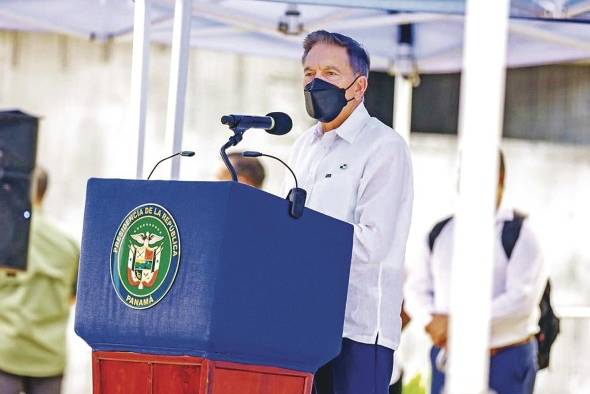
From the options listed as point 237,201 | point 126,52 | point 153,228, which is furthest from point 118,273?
point 126,52

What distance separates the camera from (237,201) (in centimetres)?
322

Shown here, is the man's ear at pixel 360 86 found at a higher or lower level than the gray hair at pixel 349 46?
lower

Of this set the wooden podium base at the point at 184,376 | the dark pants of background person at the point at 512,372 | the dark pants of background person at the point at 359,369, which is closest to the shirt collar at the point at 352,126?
the dark pants of background person at the point at 359,369

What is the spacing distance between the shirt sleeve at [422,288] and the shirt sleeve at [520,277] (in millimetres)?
404

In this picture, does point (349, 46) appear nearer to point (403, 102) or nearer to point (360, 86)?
point (360, 86)

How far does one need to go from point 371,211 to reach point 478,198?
998 millimetres

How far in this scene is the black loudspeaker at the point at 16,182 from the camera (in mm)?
6746

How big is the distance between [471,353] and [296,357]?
2.65 feet

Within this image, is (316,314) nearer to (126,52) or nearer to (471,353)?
(471,353)

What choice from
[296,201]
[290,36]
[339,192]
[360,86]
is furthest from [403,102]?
[296,201]

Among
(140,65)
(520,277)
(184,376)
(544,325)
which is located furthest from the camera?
(544,325)

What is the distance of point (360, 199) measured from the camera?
3809 millimetres

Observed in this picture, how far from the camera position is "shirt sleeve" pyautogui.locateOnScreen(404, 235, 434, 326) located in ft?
21.5

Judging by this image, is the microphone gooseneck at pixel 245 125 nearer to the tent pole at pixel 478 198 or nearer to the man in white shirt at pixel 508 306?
the tent pole at pixel 478 198
